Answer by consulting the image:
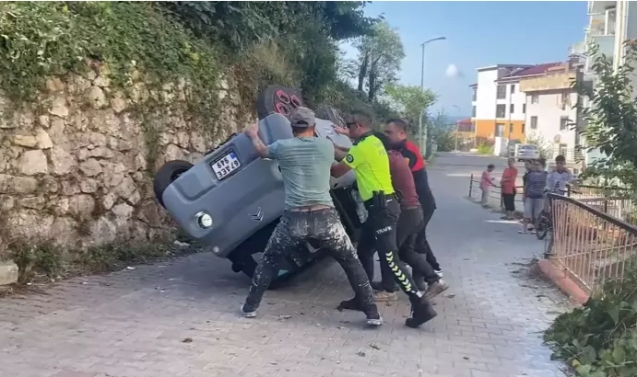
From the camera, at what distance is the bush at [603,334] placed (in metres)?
5.21

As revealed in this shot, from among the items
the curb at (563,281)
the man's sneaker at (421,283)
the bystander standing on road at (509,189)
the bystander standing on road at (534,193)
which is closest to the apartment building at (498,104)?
the bystander standing on road at (509,189)

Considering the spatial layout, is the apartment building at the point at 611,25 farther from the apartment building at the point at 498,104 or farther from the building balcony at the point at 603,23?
the apartment building at the point at 498,104

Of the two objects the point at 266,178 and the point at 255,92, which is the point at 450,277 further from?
the point at 255,92

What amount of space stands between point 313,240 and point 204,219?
1.20m

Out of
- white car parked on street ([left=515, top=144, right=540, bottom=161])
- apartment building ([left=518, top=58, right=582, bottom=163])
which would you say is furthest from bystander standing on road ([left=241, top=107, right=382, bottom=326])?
apartment building ([left=518, top=58, right=582, bottom=163])

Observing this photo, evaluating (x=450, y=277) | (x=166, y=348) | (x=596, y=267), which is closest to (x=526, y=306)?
(x=596, y=267)

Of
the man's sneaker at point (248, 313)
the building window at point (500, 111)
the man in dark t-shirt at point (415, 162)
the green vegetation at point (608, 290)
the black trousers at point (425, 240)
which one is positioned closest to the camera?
Answer: the green vegetation at point (608, 290)

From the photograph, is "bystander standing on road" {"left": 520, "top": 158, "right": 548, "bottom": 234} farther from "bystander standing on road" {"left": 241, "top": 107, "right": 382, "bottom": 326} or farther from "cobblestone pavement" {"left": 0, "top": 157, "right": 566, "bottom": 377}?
"bystander standing on road" {"left": 241, "top": 107, "right": 382, "bottom": 326}

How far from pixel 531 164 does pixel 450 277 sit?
6.66 meters

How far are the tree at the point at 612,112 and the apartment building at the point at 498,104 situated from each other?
79.9m

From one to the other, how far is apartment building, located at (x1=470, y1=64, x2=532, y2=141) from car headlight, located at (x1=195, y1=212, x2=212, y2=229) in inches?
3267

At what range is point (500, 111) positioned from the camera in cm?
9988

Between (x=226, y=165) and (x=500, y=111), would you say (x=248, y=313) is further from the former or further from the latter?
(x=500, y=111)

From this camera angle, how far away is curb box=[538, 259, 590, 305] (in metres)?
7.57
